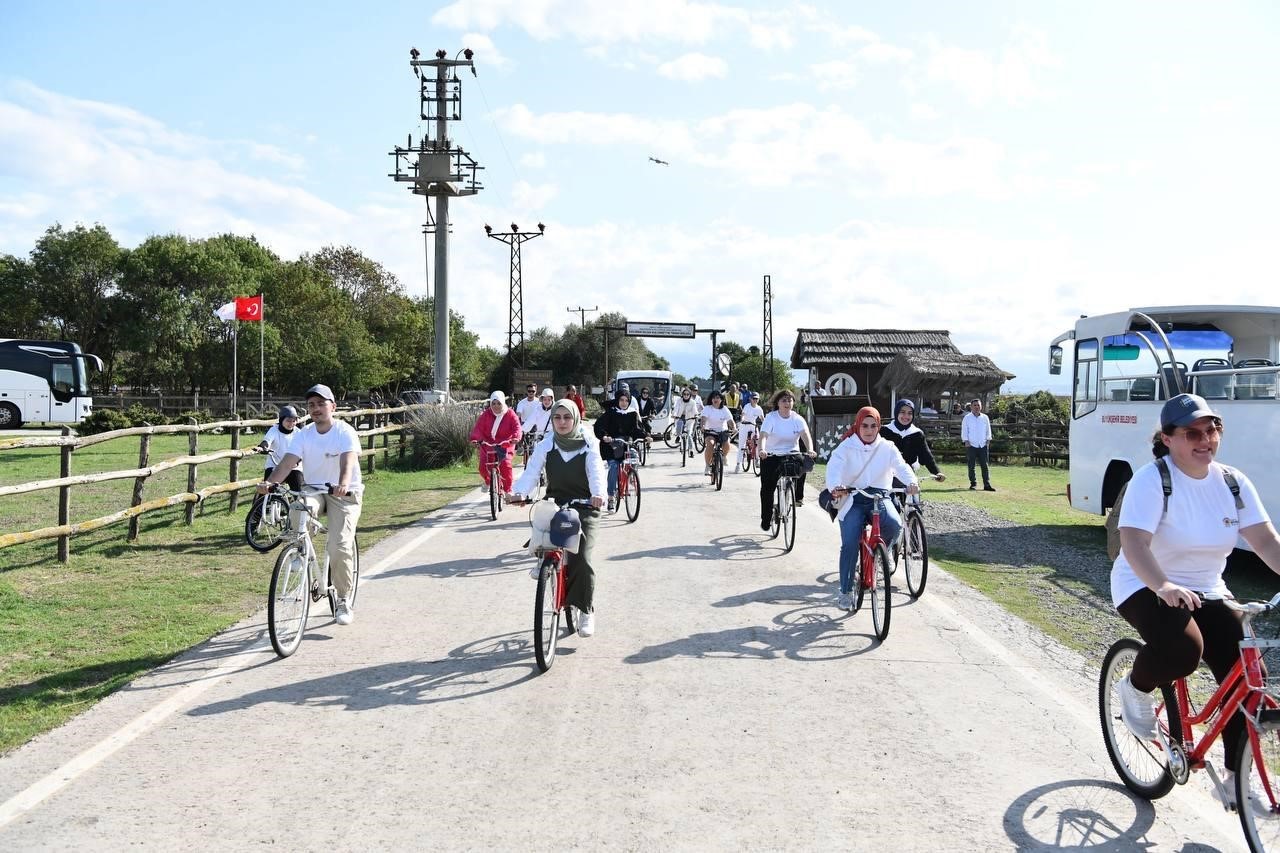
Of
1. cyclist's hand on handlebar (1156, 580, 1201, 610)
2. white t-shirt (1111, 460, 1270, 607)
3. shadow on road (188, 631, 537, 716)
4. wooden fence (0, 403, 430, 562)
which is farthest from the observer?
wooden fence (0, 403, 430, 562)

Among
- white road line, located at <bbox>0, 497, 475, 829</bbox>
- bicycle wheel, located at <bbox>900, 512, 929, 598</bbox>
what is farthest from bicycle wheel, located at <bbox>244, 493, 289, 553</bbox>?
bicycle wheel, located at <bbox>900, 512, 929, 598</bbox>

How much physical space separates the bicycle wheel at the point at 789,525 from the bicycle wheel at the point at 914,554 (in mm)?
2213

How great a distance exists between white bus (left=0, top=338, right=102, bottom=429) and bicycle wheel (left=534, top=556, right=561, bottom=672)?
37.3 metres

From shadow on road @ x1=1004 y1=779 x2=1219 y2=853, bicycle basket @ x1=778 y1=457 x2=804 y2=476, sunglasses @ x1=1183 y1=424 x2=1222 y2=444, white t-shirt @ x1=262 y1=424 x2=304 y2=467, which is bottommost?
shadow on road @ x1=1004 y1=779 x2=1219 y2=853

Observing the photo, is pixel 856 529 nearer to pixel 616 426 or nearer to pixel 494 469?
pixel 616 426

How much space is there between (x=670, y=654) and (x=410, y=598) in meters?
2.82

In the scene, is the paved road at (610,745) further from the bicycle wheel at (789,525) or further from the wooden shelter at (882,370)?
the wooden shelter at (882,370)

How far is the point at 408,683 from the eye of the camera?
6094 millimetres

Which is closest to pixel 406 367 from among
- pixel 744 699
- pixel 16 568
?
pixel 16 568

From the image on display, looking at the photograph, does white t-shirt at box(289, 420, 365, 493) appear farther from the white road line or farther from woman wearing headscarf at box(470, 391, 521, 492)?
woman wearing headscarf at box(470, 391, 521, 492)

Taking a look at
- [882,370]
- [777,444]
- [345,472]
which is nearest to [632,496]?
[777,444]

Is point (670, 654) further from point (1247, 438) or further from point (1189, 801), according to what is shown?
point (1247, 438)

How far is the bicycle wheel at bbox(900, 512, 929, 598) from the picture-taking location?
908 cm

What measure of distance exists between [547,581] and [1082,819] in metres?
3.48
